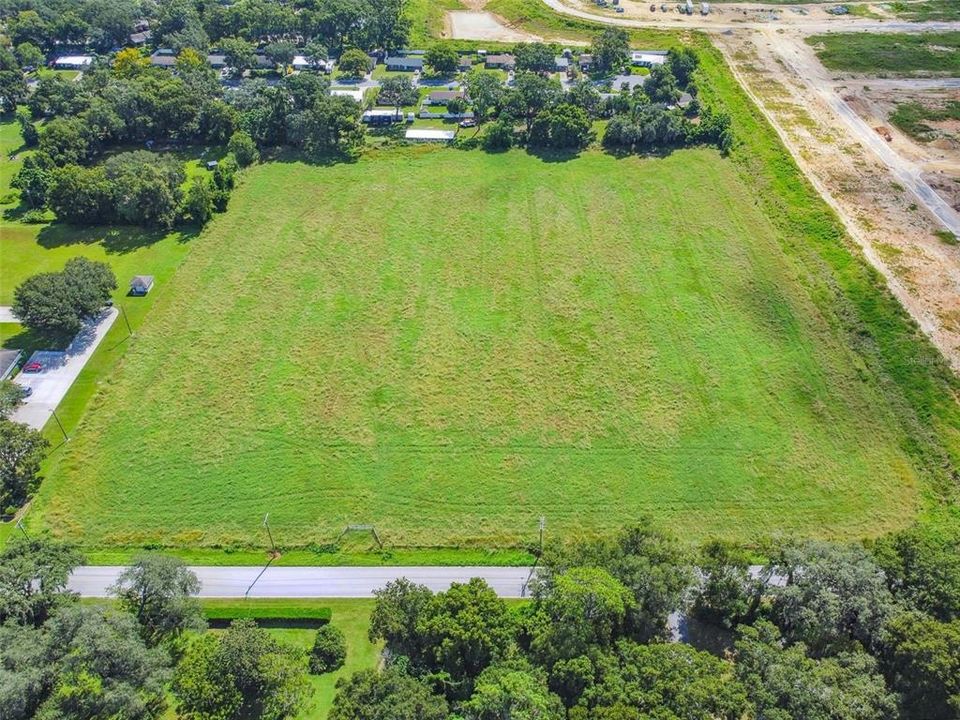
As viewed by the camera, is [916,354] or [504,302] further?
[504,302]

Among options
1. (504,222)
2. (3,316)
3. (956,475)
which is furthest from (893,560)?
(3,316)

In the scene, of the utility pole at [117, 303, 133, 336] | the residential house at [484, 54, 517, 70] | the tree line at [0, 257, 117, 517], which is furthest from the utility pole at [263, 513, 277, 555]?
the residential house at [484, 54, 517, 70]

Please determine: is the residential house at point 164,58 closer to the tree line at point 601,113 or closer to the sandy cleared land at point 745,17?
the tree line at point 601,113

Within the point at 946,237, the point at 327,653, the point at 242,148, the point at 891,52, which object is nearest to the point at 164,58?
the point at 242,148

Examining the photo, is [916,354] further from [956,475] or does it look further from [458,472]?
[458,472]

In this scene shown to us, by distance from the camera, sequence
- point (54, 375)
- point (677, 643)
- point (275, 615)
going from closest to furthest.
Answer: point (677, 643), point (275, 615), point (54, 375)

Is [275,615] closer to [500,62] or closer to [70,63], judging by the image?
[500,62]
